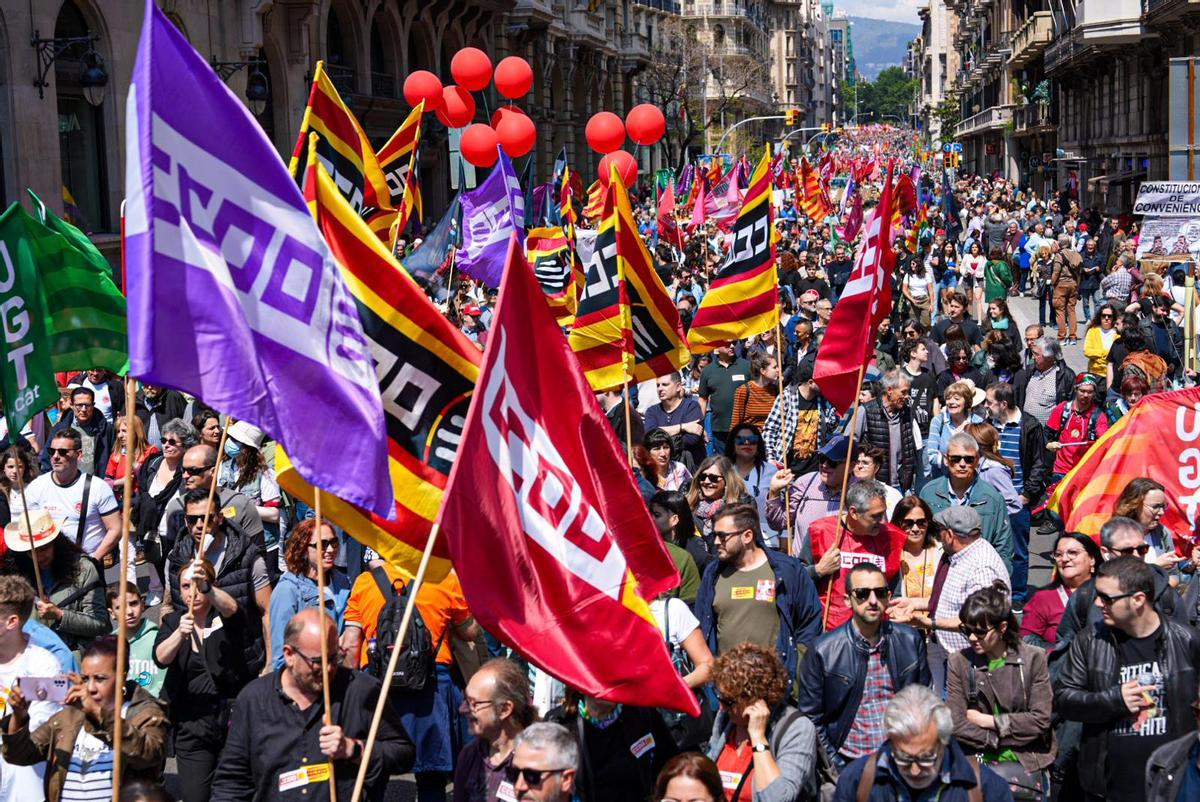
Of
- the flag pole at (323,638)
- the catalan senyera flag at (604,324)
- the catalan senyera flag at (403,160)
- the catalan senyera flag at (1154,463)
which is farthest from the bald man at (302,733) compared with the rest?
the catalan senyera flag at (403,160)

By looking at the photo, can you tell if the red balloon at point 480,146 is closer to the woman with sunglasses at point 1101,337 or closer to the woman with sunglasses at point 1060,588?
the woman with sunglasses at point 1101,337

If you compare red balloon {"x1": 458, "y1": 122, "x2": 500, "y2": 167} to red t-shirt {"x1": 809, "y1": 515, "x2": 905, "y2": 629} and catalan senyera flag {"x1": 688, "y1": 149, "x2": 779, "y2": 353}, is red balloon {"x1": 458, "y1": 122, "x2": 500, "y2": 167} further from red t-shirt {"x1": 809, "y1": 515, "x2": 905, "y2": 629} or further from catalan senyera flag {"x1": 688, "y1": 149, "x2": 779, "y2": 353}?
red t-shirt {"x1": 809, "y1": 515, "x2": 905, "y2": 629}

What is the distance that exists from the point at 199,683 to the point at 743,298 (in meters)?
5.27

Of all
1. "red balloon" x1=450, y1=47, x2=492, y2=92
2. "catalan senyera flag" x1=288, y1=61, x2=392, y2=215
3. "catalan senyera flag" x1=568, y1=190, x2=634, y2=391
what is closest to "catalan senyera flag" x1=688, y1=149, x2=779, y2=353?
"catalan senyera flag" x1=568, y1=190, x2=634, y2=391

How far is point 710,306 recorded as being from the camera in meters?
10.7

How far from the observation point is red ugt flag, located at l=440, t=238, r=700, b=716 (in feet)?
14.9

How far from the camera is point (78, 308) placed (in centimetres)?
899

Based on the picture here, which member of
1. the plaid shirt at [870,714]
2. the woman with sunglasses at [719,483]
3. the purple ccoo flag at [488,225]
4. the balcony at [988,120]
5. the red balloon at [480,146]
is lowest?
the plaid shirt at [870,714]

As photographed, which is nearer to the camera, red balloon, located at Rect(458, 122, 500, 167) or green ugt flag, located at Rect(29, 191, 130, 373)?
green ugt flag, located at Rect(29, 191, 130, 373)

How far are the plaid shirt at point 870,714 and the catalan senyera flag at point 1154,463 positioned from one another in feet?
7.09

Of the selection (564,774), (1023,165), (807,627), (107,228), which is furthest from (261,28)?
Answer: (1023,165)

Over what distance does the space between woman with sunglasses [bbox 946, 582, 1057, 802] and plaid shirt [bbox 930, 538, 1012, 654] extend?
1162 mm

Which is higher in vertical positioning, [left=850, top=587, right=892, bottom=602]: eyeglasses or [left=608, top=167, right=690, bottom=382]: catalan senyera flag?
[left=608, top=167, right=690, bottom=382]: catalan senyera flag

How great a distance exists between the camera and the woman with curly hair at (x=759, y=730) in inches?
199
